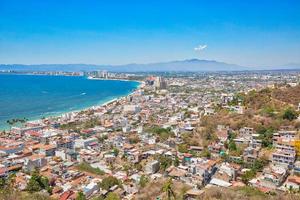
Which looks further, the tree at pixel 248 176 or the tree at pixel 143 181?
the tree at pixel 248 176

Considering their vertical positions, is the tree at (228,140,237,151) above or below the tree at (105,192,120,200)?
above

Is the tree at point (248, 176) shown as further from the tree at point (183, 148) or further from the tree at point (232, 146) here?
the tree at point (183, 148)

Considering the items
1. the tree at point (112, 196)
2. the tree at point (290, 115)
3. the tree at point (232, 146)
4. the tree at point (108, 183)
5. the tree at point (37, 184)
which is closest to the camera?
the tree at point (112, 196)

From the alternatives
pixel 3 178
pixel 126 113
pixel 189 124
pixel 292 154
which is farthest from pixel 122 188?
pixel 126 113

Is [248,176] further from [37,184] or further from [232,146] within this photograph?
[37,184]

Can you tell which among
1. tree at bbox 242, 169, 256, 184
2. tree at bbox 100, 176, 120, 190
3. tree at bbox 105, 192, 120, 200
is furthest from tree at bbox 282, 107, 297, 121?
tree at bbox 105, 192, 120, 200

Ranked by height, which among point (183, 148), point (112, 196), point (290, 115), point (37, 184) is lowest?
point (37, 184)

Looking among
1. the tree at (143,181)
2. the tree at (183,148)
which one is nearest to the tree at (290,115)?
the tree at (183,148)

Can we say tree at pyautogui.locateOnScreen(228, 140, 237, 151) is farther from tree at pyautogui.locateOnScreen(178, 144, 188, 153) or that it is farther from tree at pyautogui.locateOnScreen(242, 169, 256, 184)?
tree at pyautogui.locateOnScreen(242, 169, 256, 184)

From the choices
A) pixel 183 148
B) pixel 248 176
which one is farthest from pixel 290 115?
pixel 248 176

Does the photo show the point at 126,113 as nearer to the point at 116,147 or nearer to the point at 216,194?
the point at 116,147

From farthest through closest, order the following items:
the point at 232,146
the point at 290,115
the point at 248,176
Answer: the point at 290,115 < the point at 232,146 < the point at 248,176
